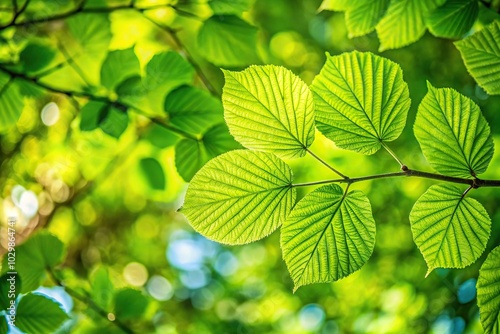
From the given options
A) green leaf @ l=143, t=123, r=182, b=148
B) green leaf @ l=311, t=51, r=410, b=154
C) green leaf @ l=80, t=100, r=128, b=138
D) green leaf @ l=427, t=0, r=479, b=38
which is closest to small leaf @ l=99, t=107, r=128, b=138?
green leaf @ l=80, t=100, r=128, b=138

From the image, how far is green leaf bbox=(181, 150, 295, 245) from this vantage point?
16.3 inches

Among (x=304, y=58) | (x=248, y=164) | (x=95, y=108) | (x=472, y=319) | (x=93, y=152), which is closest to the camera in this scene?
(x=248, y=164)

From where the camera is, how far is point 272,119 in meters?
0.42

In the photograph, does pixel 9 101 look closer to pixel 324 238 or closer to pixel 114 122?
pixel 114 122

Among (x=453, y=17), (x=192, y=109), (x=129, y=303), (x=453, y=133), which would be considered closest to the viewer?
(x=453, y=133)

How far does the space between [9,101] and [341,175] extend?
0.60m

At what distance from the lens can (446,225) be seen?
0.42 meters

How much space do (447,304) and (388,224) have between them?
35cm

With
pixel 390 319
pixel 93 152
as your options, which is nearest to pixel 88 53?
pixel 93 152

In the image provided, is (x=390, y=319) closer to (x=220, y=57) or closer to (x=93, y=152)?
(x=220, y=57)

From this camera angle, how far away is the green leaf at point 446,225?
1.35 feet

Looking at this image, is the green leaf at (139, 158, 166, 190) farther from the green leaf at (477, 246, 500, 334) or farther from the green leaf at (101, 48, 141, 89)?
the green leaf at (477, 246, 500, 334)

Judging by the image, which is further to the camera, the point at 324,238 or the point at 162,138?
the point at 162,138

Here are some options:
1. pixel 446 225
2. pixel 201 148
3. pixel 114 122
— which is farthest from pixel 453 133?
pixel 114 122
